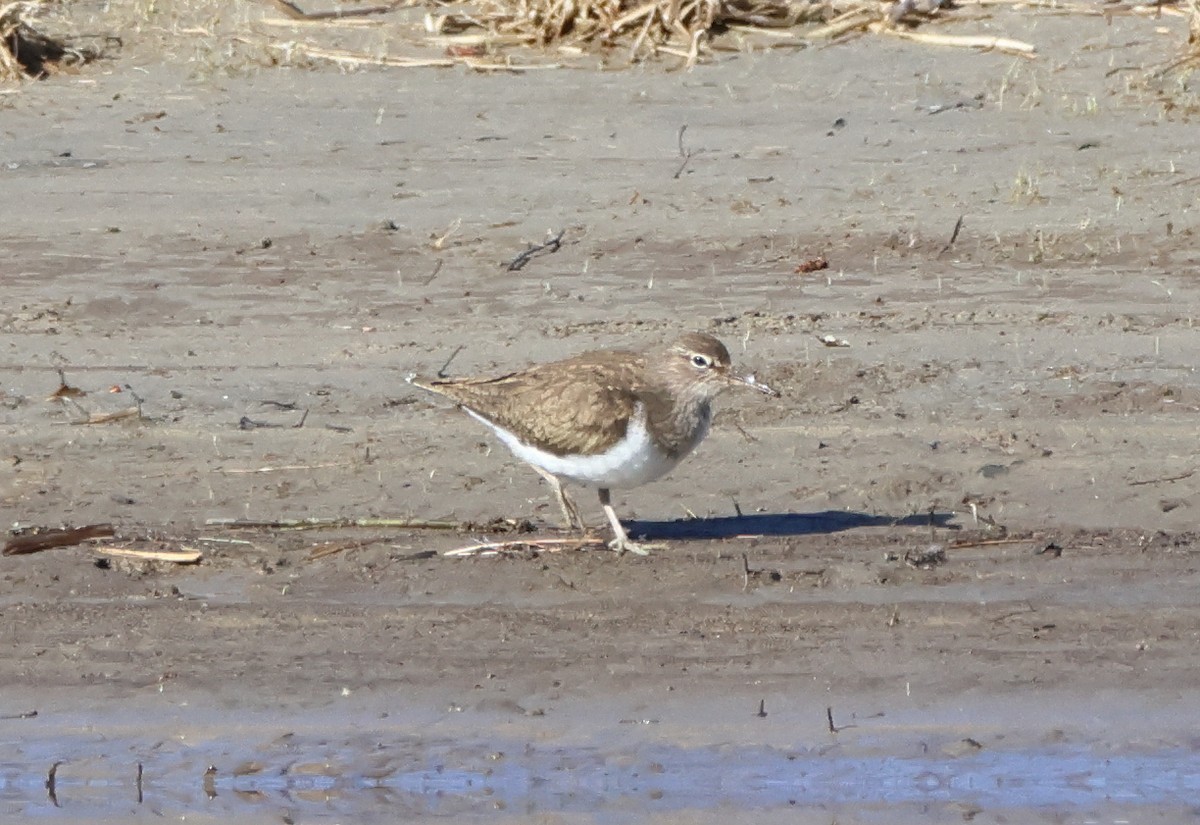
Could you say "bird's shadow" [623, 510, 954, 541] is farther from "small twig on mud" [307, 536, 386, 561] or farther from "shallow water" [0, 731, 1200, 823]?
"shallow water" [0, 731, 1200, 823]

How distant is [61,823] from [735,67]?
8109mm

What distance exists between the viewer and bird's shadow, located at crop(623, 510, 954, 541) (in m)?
7.98

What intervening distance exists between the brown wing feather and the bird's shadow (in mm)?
595

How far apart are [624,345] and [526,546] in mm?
2561

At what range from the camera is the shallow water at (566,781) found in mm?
6102

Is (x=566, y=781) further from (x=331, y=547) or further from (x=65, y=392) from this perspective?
(x=65, y=392)

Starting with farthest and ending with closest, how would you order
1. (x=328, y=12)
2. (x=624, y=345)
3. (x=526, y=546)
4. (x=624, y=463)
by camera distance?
1. (x=328, y=12)
2. (x=624, y=345)
3. (x=526, y=546)
4. (x=624, y=463)

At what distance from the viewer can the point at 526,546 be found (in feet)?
25.0

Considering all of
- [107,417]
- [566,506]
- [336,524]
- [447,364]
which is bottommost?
[107,417]

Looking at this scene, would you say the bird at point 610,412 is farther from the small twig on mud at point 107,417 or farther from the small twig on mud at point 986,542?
the small twig on mud at point 107,417

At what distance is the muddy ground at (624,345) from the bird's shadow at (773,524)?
1.5 inches

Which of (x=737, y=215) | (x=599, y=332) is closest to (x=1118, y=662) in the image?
(x=599, y=332)

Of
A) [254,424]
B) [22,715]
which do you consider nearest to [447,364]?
[254,424]

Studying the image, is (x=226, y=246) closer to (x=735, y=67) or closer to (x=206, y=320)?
(x=206, y=320)
